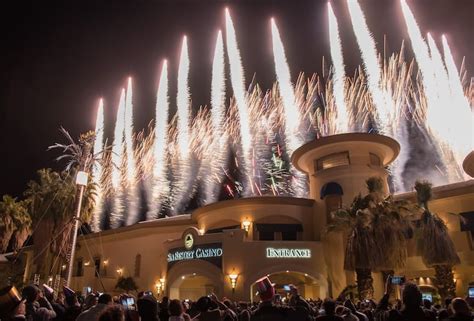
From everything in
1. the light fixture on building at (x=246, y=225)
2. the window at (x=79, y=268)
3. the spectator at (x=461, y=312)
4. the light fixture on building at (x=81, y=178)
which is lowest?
the spectator at (x=461, y=312)

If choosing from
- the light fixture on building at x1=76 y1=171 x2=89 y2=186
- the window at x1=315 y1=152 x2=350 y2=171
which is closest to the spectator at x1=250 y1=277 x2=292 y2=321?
the light fixture on building at x1=76 y1=171 x2=89 y2=186

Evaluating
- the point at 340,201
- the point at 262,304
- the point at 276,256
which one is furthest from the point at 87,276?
the point at 262,304

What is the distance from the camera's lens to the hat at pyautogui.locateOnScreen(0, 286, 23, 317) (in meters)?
5.57

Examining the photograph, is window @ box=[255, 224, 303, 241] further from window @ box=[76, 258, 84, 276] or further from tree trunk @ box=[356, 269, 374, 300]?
window @ box=[76, 258, 84, 276]

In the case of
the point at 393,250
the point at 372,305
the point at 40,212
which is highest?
A: the point at 40,212

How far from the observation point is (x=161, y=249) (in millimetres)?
40562

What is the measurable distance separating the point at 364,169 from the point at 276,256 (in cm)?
893

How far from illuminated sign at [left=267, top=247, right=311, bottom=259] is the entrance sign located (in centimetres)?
320

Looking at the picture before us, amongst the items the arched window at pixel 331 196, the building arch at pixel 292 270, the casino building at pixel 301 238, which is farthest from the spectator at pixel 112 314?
the arched window at pixel 331 196

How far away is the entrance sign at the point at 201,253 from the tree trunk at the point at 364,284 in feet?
29.5

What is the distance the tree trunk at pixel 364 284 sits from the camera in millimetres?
24328

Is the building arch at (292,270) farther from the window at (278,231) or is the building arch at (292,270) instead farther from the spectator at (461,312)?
the spectator at (461,312)

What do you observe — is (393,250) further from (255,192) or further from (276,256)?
(255,192)

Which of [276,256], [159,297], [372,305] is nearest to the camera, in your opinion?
[372,305]
